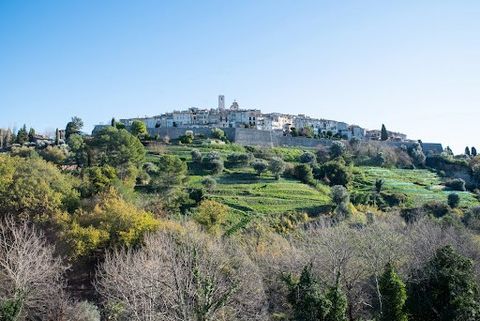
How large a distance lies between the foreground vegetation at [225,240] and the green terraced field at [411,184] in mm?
427

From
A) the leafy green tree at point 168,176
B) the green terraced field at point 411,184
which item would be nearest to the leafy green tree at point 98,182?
the leafy green tree at point 168,176

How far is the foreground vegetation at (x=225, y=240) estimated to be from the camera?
21.3m

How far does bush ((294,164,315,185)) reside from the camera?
58.2m

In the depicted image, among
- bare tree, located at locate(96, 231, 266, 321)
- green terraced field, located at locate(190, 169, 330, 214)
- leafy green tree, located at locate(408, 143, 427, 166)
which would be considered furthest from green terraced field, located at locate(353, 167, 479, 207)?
bare tree, located at locate(96, 231, 266, 321)

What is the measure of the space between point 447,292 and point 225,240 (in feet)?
51.8

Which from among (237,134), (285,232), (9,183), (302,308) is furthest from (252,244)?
(237,134)

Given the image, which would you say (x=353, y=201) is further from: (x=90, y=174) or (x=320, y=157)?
(x=90, y=174)

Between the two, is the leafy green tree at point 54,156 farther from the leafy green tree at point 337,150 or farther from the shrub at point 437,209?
the shrub at point 437,209

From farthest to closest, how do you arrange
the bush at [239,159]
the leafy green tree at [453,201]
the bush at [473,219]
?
the bush at [239,159] → the leafy green tree at [453,201] → the bush at [473,219]

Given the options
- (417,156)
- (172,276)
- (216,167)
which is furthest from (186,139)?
Answer: (172,276)

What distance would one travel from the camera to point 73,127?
8231 centimetres

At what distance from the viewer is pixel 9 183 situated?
117ft

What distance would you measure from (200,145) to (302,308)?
175 ft

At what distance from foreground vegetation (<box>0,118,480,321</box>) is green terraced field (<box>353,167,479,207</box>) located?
16.8 inches
